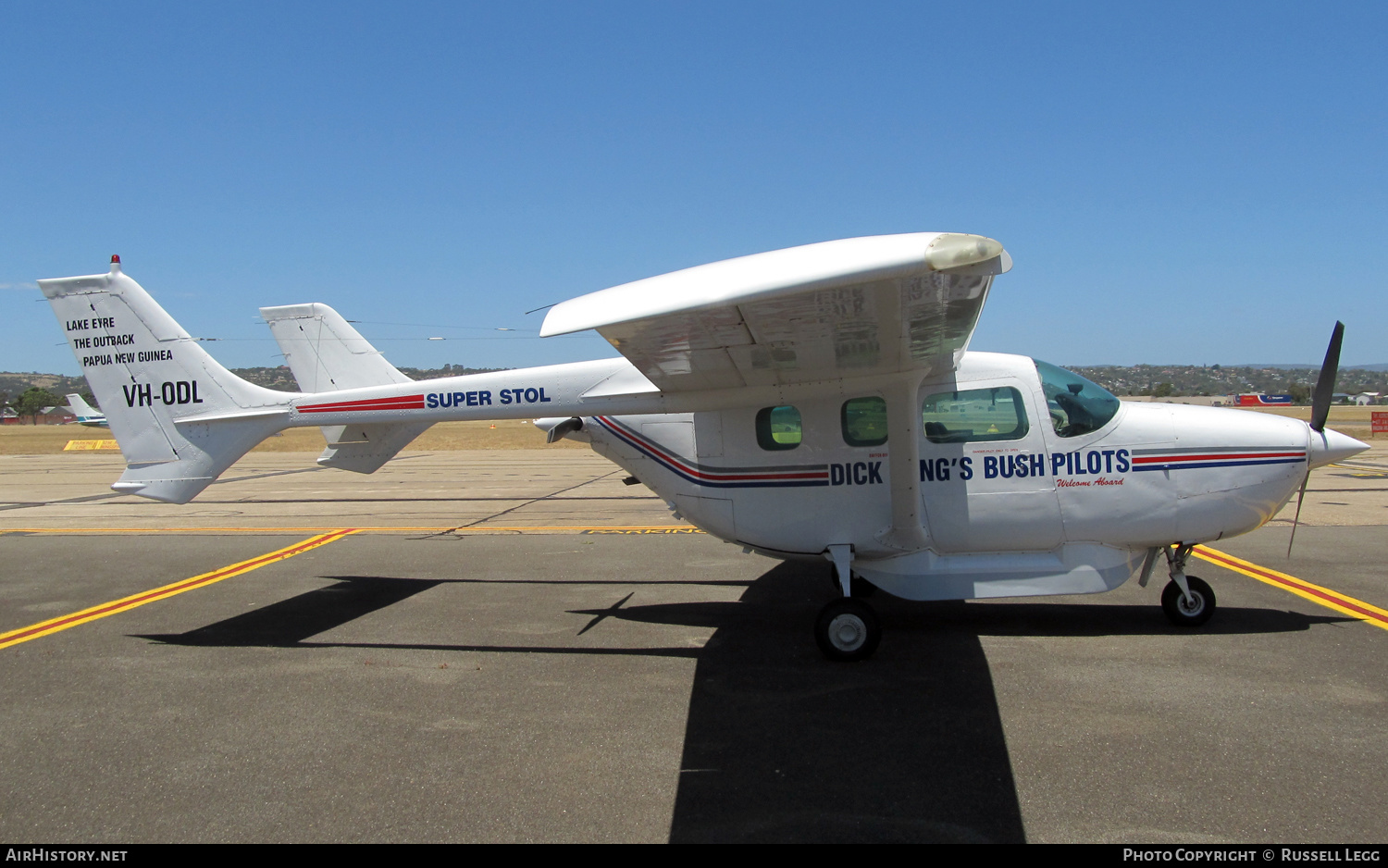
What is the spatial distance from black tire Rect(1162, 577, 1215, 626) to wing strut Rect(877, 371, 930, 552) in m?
2.22

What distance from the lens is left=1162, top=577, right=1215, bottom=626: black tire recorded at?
6832 mm

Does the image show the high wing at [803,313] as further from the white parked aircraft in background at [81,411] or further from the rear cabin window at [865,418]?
the white parked aircraft in background at [81,411]

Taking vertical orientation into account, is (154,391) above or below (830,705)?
above

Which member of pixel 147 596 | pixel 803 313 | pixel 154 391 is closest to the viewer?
pixel 803 313

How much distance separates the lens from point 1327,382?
657 centimetres

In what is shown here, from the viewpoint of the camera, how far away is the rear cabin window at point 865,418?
6.80m

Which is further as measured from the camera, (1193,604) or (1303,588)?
(1303,588)

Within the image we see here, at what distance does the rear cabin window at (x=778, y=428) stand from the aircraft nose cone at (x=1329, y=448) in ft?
13.5

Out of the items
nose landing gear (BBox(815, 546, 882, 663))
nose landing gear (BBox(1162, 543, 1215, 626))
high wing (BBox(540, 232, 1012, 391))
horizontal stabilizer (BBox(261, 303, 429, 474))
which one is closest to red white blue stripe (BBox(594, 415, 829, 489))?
high wing (BBox(540, 232, 1012, 391))

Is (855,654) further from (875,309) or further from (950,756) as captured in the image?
(875,309)

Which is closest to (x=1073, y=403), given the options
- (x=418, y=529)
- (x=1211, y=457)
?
(x=1211, y=457)

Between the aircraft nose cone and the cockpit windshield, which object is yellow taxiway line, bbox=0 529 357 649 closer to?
the cockpit windshield

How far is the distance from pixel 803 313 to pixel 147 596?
27.5 ft

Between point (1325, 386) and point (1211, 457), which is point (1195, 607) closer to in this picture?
point (1211, 457)
